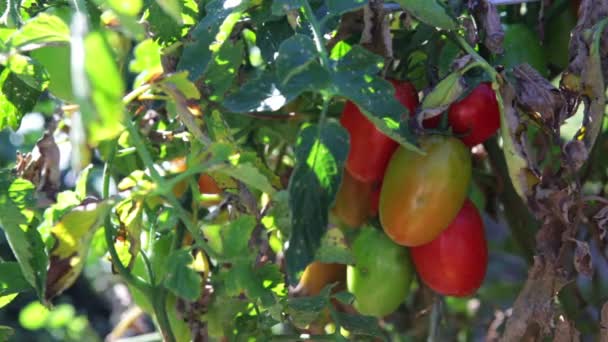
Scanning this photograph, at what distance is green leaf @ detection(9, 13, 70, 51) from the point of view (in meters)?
0.52

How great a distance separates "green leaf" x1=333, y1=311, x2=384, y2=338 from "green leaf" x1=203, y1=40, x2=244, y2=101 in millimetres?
203

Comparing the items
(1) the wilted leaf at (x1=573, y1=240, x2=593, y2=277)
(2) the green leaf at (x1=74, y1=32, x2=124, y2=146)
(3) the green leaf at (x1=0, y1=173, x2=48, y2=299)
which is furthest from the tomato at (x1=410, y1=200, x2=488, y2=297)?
(2) the green leaf at (x1=74, y1=32, x2=124, y2=146)

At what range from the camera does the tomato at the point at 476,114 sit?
2.43 feet

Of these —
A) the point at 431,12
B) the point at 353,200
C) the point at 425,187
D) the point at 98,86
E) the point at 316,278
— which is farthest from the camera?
the point at 316,278

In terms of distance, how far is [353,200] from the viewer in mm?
844

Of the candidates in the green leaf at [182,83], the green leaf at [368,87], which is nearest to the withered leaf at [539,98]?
the green leaf at [368,87]

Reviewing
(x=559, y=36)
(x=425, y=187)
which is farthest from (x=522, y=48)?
(x=425, y=187)

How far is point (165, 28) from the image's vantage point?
69 cm

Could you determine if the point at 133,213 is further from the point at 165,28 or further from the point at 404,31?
the point at 404,31

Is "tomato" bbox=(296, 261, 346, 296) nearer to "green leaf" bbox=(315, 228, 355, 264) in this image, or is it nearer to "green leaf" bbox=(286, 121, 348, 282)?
"green leaf" bbox=(315, 228, 355, 264)

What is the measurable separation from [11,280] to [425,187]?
1.06ft

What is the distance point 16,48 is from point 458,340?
1.03 metres

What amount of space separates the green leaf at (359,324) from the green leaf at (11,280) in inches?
9.5

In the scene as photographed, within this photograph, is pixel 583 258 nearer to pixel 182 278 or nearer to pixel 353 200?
pixel 353 200
